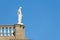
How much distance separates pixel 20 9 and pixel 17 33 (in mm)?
2273

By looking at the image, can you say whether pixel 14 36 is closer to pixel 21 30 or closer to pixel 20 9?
pixel 21 30

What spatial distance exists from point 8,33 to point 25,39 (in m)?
1.34

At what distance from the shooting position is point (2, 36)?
15.1 meters

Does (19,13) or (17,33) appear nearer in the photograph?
(17,33)

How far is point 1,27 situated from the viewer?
15.5 meters

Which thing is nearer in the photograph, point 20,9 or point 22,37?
point 22,37

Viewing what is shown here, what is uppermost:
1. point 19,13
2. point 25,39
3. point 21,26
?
point 19,13

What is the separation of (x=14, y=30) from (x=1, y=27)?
100 cm

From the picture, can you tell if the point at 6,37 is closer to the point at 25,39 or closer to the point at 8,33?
the point at 8,33

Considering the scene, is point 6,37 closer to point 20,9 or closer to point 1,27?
point 1,27

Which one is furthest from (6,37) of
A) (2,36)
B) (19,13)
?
(19,13)

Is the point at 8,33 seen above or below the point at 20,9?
below

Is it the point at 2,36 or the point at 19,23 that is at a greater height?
the point at 19,23

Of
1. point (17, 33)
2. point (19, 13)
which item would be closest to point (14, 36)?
point (17, 33)
